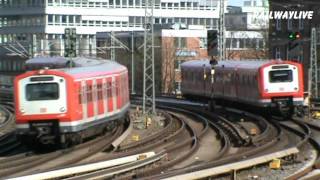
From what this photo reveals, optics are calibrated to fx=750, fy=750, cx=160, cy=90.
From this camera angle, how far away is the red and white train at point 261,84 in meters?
33.3

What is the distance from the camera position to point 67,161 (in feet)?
68.7

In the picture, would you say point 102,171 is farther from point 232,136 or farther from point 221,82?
point 221,82

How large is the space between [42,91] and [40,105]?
1.54ft

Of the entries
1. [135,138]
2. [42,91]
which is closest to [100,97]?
[135,138]

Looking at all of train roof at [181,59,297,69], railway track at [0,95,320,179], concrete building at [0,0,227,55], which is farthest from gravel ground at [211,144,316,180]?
concrete building at [0,0,227,55]

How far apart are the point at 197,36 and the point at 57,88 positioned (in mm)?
80217

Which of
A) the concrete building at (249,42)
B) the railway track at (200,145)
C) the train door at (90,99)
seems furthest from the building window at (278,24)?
the train door at (90,99)

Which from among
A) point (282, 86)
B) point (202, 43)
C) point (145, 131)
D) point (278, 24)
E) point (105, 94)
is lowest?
point (145, 131)

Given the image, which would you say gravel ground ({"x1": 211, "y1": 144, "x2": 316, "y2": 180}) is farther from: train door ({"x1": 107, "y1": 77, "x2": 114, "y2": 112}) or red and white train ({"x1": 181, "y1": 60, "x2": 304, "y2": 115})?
red and white train ({"x1": 181, "y1": 60, "x2": 304, "y2": 115})

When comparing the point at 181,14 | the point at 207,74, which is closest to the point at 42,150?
the point at 207,74

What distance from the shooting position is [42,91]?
23.2 metres

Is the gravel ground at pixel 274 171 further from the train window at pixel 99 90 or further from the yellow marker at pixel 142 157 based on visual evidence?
the train window at pixel 99 90

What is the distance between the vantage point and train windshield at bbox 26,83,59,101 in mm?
23156

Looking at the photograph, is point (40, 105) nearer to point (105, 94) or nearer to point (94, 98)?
point (94, 98)
